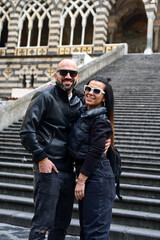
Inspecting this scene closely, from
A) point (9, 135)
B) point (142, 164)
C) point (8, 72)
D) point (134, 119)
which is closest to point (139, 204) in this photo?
point (142, 164)

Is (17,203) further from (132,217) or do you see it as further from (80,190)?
(80,190)

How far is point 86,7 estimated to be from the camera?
2003 centimetres

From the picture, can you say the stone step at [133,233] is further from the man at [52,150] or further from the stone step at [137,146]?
the stone step at [137,146]

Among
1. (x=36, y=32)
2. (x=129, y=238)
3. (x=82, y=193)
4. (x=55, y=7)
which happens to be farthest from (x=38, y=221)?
(x=36, y=32)

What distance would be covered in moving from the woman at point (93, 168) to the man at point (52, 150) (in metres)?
0.15

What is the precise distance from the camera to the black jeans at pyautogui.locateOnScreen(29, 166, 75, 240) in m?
2.75

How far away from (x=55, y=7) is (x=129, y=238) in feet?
59.3

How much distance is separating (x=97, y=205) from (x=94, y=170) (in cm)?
27

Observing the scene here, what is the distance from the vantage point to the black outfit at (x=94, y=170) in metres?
2.65

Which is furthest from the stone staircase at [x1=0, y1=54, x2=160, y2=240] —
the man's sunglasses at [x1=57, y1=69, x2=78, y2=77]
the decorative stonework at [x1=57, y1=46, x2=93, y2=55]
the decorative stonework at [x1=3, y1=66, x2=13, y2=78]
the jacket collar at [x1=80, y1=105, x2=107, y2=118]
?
the decorative stonework at [x1=3, y1=66, x2=13, y2=78]

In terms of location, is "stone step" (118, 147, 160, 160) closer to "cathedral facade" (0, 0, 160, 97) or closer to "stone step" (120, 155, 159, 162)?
"stone step" (120, 155, 159, 162)

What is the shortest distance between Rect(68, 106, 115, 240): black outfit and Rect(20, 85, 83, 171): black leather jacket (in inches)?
5.6

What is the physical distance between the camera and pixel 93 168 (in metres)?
2.66

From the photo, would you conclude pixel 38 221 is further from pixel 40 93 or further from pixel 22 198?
pixel 22 198
